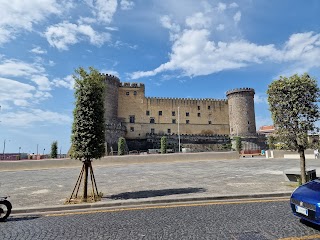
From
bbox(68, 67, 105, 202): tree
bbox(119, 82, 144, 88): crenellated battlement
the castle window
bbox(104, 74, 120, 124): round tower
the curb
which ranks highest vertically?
bbox(119, 82, 144, 88): crenellated battlement

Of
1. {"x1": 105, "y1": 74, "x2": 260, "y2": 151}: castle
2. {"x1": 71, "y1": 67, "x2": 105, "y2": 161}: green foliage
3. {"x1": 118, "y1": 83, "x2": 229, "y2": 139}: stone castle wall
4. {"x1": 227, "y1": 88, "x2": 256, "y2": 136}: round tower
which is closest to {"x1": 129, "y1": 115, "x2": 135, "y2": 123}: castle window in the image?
{"x1": 105, "y1": 74, "x2": 260, "y2": 151}: castle

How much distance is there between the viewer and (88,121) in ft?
26.2

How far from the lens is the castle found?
57.4 meters

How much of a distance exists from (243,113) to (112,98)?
104ft

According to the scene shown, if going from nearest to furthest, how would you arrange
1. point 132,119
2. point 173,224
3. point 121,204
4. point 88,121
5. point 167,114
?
point 173,224 → point 121,204 → point 88,121 → point 132,119 → point 167,114

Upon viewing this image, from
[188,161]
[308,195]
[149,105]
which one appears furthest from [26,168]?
[149,105]

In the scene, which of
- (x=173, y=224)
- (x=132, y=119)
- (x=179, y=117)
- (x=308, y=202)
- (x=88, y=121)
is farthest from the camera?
(x=179, y=117)

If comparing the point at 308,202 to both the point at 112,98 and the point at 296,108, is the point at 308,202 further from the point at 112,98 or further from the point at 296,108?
the point at 112,98

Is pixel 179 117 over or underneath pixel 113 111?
underneath

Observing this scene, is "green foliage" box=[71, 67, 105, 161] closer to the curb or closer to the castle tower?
the curb

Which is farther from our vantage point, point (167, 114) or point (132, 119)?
point (167, 114)

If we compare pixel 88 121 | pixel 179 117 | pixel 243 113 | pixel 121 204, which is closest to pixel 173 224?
pixel 121 204

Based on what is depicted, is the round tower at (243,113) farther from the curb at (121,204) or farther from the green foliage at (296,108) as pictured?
the curb at (121,204)

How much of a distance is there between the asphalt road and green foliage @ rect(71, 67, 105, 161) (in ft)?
7.03
